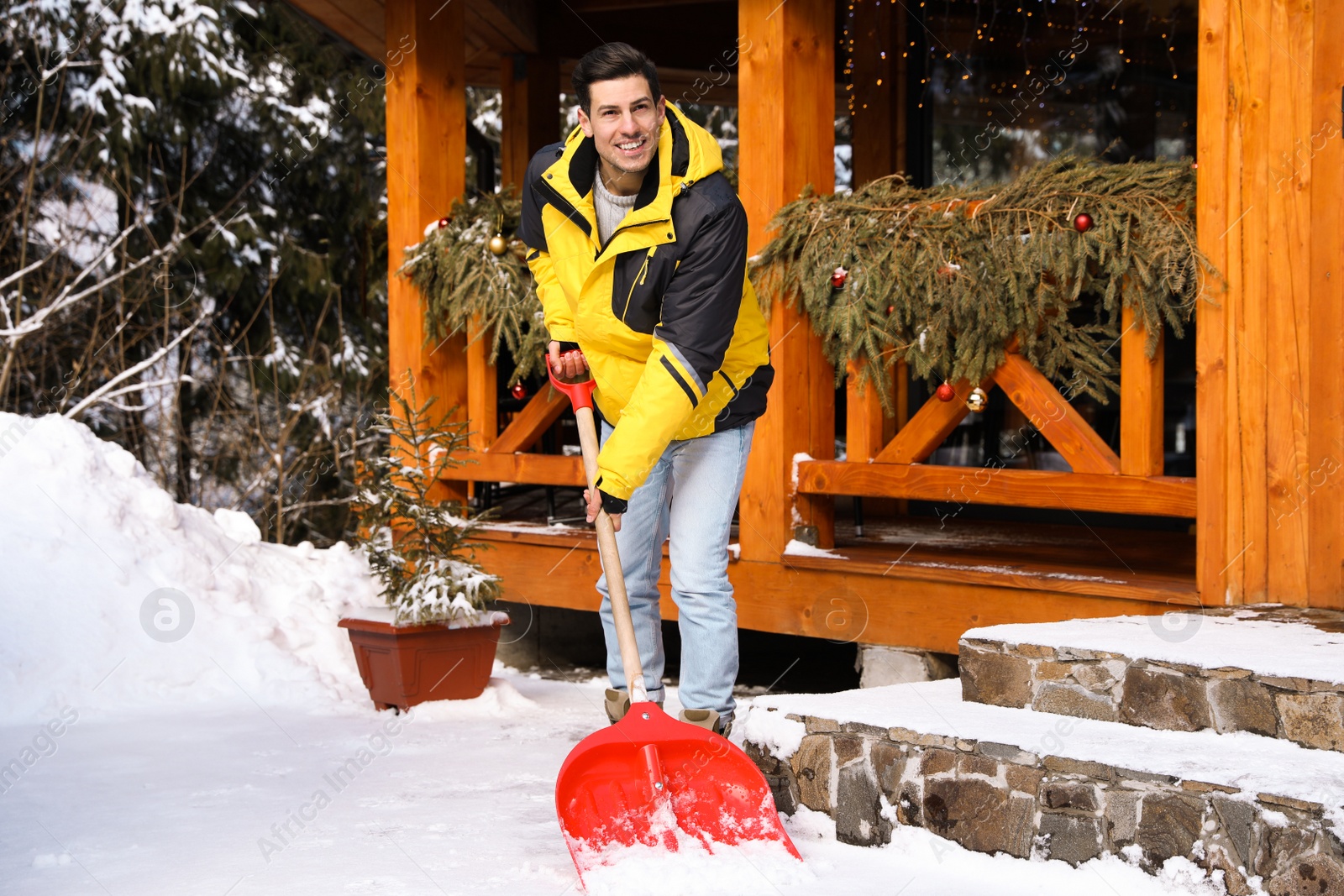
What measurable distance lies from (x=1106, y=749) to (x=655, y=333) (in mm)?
1288

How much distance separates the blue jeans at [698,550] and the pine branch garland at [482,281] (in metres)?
1.97

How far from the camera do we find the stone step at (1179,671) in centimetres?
276

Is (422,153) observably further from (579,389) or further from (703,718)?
(703,718)

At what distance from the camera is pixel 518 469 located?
556cm

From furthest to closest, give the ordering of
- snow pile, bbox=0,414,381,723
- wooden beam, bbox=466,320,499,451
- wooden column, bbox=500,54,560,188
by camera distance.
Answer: wooden column, bbox=500,54,560,188
wooden beam, bbox=466,320,499,451
snow pile, bbox=0,414,381,723

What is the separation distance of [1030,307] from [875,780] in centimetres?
181

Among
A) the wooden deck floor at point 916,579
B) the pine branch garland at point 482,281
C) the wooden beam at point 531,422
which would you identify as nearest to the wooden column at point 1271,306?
the wooden deck floor at point 916,579

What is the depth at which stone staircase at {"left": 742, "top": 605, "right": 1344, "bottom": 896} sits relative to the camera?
2.47 metres

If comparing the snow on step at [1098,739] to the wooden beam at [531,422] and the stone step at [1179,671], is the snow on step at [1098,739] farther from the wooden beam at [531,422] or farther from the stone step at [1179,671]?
the wooden beam at [531,422]

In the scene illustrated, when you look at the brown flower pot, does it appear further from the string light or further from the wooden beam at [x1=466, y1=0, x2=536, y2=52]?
the string light

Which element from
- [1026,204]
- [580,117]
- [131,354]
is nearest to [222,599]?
[580,117]

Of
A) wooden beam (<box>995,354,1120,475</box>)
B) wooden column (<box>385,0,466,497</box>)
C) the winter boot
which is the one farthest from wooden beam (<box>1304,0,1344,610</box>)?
wooden column (<box>385,0,466,497</box>)

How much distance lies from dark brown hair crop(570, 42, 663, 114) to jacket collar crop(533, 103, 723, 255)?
119 mm

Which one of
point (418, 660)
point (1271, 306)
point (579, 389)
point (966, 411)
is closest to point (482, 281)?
point (418, 660)
